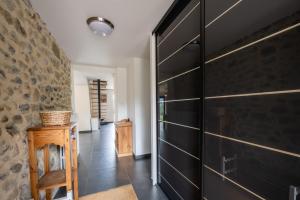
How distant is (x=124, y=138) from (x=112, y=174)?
0.94 meters

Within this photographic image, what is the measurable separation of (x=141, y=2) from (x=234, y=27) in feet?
3.35

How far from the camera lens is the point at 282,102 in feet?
2.10

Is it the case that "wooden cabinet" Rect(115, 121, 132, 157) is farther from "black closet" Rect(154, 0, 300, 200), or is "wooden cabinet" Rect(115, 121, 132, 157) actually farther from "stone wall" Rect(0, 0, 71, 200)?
"black closet" Rect(154, 0, 300, 200)

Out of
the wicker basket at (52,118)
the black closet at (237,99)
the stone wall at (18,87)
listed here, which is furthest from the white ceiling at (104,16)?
the wicker basket at (52,118)

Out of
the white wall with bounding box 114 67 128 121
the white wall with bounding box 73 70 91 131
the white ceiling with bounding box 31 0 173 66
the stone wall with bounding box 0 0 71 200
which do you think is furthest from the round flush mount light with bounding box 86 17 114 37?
the white wall with bounding box 73 70 91 131

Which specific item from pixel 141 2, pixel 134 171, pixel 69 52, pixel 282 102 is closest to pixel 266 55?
pixel 282 102

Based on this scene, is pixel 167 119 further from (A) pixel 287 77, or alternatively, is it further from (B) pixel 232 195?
(A) pixel 287 77

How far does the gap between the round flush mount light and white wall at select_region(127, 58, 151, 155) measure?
1.33 metres

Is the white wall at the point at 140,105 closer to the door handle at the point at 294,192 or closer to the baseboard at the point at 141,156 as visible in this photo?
the baseboard at the point at 141,156

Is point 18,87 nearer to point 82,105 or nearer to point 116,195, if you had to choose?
point 116,195

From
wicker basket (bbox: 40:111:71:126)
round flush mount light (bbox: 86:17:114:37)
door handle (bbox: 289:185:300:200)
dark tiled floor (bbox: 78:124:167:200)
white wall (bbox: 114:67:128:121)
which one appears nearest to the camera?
door handle (bbox: 289:185:300:200)

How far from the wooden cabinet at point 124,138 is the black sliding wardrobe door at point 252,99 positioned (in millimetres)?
2433

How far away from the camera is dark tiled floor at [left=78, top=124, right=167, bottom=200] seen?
2.04m

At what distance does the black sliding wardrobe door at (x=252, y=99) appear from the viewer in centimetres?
62
